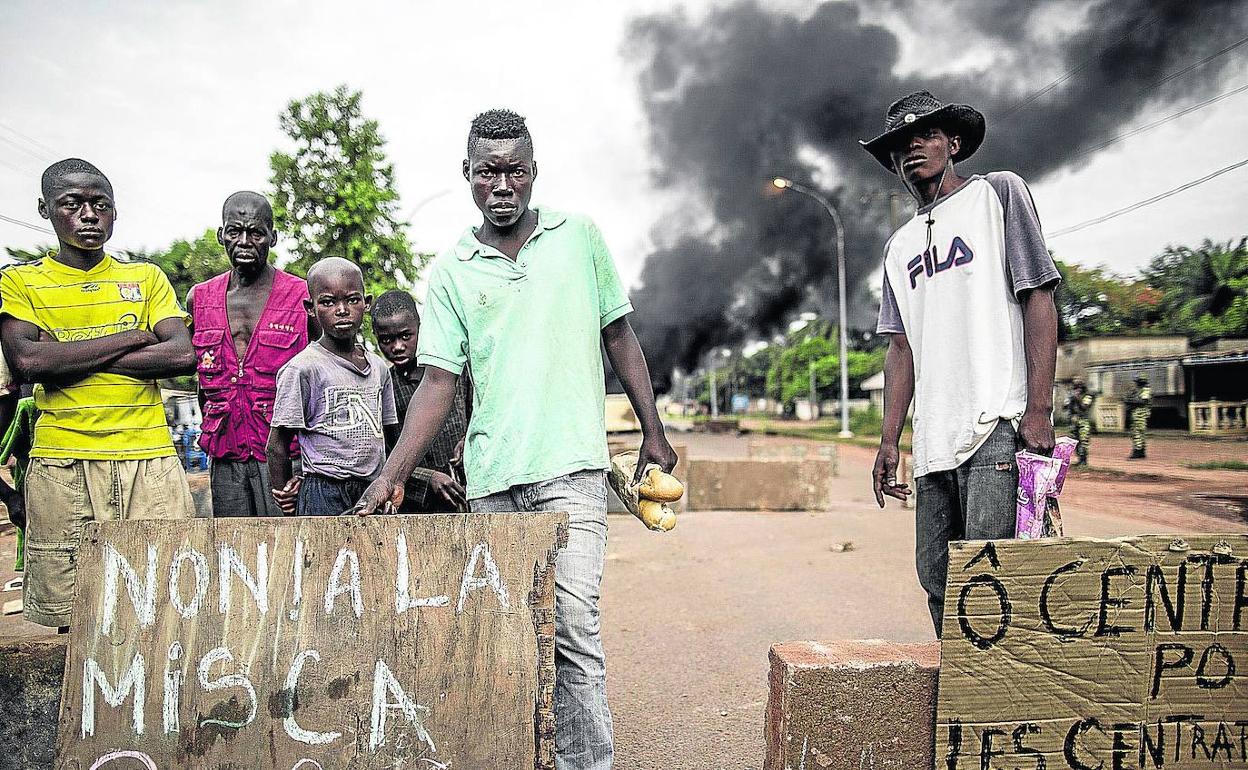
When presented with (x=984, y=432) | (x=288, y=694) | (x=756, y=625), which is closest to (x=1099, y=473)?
(x=756, y=625)

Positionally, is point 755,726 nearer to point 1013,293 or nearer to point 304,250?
point 1013,293

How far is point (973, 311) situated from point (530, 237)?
1.28 m

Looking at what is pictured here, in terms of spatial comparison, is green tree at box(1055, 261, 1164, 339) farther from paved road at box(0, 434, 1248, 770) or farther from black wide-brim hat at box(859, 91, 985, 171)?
black wide-brim hat at box(859, 91, 985, 171)

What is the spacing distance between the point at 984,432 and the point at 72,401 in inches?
111

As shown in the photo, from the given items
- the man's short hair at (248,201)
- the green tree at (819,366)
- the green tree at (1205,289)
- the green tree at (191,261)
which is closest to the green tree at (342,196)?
the green tree at (191,261)

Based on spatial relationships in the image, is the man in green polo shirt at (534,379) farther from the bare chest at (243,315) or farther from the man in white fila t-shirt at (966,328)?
the bare chest at (243,315)

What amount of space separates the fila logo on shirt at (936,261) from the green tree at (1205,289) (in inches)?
1149

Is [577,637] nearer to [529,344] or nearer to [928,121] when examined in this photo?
[529,344]

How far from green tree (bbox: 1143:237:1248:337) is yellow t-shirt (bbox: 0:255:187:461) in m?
30.6

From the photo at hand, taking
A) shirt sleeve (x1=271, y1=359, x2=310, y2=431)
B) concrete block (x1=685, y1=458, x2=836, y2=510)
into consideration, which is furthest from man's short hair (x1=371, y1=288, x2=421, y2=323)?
concrete block (x1=685, y1=458, x2=836, y2=510)

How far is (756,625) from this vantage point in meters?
4.94

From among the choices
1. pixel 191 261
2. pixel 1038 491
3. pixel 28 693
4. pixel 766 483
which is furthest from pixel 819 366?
pixel 28 693

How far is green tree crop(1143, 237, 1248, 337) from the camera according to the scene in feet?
91.4

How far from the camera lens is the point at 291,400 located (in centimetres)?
307
